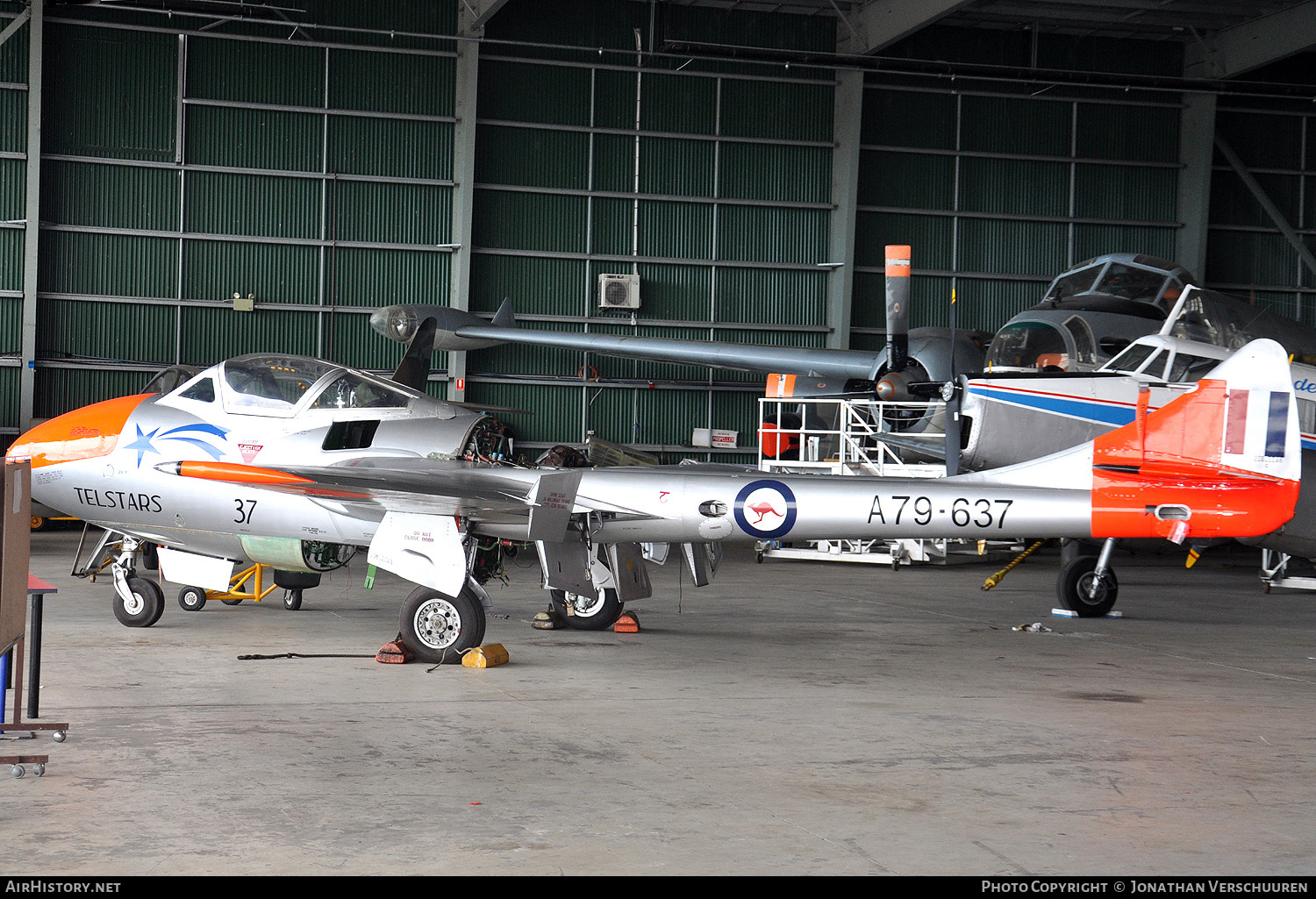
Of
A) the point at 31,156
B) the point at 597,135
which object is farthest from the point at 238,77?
the point at 597,135

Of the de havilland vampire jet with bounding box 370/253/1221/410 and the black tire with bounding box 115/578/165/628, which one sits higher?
the de havilland vampire jet with bounding box 370/253/1221/410

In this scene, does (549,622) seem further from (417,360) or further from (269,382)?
(417,360)

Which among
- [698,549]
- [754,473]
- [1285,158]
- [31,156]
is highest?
[1285,158]

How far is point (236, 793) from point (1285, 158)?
A: 2807cm

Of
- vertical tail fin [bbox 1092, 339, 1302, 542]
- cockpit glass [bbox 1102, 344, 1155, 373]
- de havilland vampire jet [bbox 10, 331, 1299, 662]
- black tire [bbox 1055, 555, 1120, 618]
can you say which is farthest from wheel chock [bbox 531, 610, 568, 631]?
cockpit glass [bbox 1102, 344, 1155, 373]

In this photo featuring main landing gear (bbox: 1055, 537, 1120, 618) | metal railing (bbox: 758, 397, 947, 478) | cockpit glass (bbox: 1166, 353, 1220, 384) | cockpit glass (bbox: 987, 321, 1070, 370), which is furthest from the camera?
metal railing (bbox: 758, 397, 947, 478)

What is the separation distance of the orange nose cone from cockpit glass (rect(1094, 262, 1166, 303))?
12782 millimetres

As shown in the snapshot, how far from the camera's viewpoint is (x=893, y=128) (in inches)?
1014

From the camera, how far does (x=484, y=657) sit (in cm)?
856

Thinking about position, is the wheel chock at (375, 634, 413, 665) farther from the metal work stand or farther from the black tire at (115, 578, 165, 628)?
the metal work stand

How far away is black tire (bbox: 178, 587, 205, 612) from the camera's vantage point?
11391mm

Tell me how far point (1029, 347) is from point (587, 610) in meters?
7.03

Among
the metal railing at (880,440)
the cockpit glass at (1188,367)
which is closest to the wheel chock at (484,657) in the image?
the cockpit glass at (1188,367)

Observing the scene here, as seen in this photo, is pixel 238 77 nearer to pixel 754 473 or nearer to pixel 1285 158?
pixel 754 473
